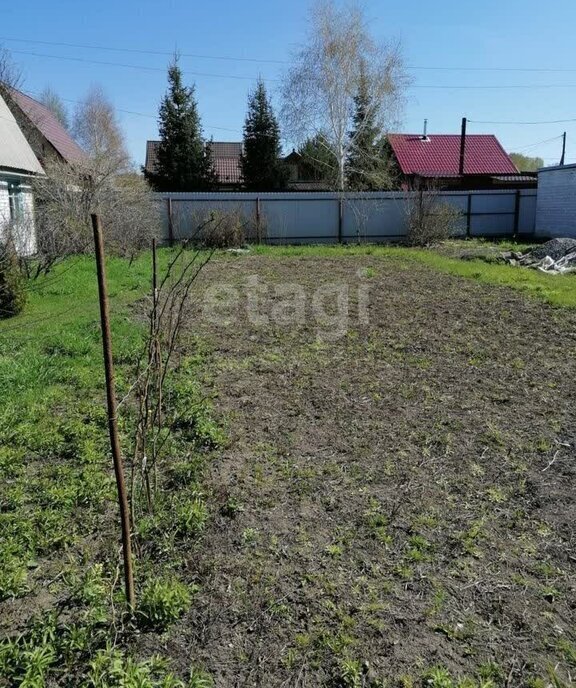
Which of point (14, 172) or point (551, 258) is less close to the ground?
point (14, 172)

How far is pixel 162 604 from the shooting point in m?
1.94

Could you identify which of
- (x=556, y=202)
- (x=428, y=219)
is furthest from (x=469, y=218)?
(x=428, y=219)

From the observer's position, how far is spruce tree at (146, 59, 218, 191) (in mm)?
23094

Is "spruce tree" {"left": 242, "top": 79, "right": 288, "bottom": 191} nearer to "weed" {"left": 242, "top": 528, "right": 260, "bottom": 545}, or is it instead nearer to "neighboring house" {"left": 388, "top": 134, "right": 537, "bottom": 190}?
"neighboring house" {"left": 388, "top": 134, "right": 537, "bottom": 190}

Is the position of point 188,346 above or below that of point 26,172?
below

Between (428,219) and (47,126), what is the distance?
14.0m

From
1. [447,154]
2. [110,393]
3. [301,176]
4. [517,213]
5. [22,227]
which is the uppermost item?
[447,154]

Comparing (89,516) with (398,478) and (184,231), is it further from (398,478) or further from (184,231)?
(184,231)

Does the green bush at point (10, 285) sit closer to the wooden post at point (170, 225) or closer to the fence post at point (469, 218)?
the wooden post at point (170, 225)

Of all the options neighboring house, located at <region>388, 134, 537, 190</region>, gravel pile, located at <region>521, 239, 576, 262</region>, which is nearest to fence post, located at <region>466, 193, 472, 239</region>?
gravel pile, located at <region>521, 239, 576, 262</region>

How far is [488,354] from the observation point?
5.24m

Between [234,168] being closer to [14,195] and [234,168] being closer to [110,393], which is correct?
[14,195]

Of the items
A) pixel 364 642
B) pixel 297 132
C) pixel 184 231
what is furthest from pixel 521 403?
pixel 297 132

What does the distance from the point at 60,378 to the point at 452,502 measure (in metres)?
3.34
